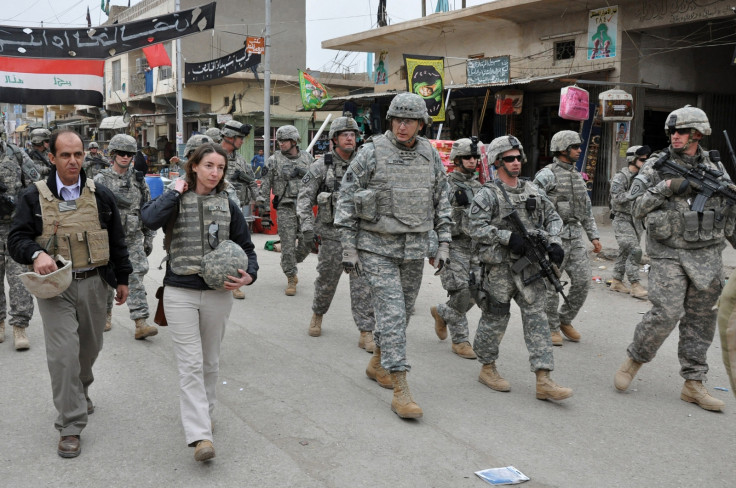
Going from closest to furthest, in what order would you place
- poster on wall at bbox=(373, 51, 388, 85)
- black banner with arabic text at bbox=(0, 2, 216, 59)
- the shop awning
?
black banner with arabic text at bbox=(0, 2, 216, 59) → poster on wall at bbox=(373, 51, 388, 85) → the shop awning

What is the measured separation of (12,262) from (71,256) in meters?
2.68

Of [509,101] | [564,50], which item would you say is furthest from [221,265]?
[564,50]

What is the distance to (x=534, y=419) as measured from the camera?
450 cm

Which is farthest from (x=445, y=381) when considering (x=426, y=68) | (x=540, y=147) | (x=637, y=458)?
(x=540, y=147)

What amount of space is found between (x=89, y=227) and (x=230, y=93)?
2646 cm

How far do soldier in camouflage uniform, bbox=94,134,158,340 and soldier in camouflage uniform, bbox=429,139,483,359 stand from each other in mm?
2700

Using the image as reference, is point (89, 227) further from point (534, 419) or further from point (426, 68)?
point (426, 68)

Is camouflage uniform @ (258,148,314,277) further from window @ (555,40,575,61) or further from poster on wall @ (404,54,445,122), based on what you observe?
window @ (555,40,575,61)

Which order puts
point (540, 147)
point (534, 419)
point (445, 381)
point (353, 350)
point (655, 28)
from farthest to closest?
1. point (540, 147)
2. point (655, 28)
3. point (353, 350)
4. point (445, 381)
5. point (534, 419)

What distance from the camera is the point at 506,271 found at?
4.98 meters

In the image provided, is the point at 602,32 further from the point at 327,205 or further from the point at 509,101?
the point at 327,205

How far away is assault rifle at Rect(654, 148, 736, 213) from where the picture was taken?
470cm

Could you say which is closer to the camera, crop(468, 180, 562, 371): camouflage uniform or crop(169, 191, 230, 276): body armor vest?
crop(169, 191, 230, 276): body armor vest

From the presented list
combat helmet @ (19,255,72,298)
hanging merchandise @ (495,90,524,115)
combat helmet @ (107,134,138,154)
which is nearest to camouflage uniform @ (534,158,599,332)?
combat helmet @ (107,134,138,154)
